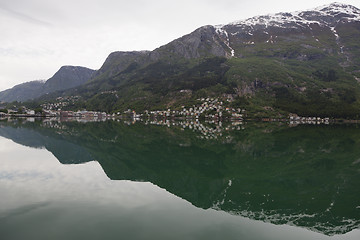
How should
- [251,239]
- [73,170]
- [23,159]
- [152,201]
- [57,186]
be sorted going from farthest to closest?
[23,159] → [73,170] → [57,186] → [152,201] → [251,239]

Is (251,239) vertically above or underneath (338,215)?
above

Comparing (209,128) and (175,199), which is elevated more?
(175,199)

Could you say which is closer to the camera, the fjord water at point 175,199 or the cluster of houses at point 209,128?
the fjord water at point 175,199

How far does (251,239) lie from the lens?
423 inches

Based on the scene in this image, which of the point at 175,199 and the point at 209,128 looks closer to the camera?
the point at 175,199

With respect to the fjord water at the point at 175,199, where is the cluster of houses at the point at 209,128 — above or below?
below

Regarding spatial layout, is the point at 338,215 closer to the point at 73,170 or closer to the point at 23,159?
the point at 73,170

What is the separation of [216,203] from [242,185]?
5224 mm

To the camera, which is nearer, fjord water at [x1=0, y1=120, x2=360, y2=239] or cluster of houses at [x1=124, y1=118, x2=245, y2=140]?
fjord water at [x1=0, y1=120, x2=360, y2=239]

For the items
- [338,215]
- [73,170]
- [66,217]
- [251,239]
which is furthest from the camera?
[73,170]

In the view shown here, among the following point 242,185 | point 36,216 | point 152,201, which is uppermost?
point 36,216

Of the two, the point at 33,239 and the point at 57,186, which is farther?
the point at 57,186

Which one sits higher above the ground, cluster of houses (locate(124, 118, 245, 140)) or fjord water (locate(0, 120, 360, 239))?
fjord water (locate(0, 120, 360, 239))

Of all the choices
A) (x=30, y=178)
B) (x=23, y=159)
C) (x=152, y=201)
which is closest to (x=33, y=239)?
(x=152, y=201)
